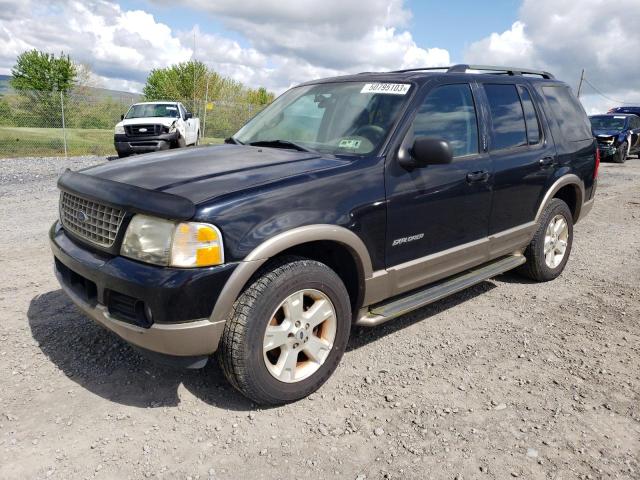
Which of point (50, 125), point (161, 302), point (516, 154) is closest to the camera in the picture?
point (161, 302)

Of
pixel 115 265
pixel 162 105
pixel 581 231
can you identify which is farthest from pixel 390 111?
pixel 162 105

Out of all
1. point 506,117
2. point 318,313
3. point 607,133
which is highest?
point 607,133

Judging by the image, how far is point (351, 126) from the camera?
357 centimetres

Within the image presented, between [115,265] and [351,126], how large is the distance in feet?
5.93

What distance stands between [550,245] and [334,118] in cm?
273

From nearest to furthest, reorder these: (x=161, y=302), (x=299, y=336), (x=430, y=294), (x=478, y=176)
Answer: (x=161, y=302)
(x=299, y=336)
(x=430, y=294)
(x=478, y=176)

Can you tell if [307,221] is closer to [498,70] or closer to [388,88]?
[388,88]

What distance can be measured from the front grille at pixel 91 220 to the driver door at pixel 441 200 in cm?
160

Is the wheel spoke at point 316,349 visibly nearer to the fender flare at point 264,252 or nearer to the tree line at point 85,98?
the fender flare at point 264,252

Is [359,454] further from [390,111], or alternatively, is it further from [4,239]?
[4,239]

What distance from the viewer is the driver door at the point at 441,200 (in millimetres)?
3350

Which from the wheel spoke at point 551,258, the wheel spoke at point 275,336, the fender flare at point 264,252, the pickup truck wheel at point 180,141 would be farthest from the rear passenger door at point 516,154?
the pickup truck wheel at point 180,141

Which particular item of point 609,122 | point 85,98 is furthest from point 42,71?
point 609,122

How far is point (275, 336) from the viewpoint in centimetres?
284
